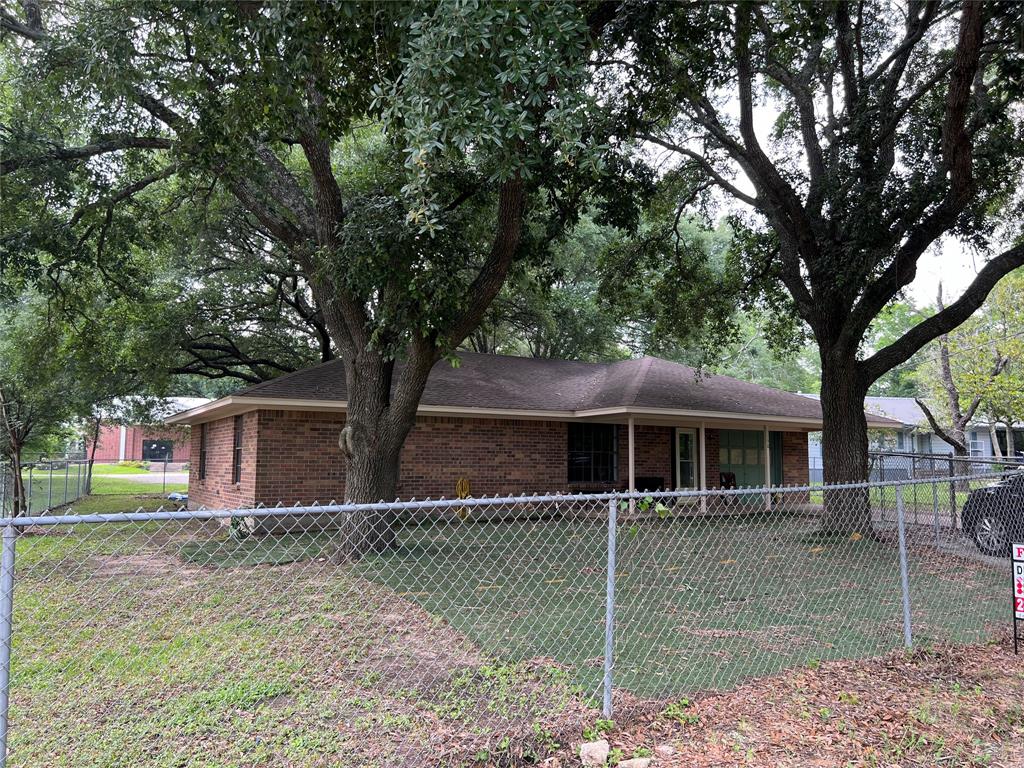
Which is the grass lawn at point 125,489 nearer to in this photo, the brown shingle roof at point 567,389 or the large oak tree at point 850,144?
the brown shingle roof at point 567,389

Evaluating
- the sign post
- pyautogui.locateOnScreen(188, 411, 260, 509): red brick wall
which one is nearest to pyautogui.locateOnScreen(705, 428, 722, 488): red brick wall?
pyautogui.locateOnScreen(188, 411, 260, 509): red brick wall

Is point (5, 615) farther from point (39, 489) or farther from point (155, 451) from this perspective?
point (155, 451)

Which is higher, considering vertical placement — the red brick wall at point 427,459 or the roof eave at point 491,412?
the roof eave at point 491,412

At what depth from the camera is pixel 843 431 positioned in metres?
12.7

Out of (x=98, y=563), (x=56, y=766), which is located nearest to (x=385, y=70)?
(x=56, y=766)

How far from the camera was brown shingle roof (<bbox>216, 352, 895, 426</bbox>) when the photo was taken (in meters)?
14.4

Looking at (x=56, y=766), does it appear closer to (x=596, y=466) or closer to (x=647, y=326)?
(x=596, y=466)

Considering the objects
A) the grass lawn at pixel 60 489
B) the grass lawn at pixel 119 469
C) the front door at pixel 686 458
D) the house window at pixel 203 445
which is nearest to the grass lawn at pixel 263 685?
the house window at pixel 203 445

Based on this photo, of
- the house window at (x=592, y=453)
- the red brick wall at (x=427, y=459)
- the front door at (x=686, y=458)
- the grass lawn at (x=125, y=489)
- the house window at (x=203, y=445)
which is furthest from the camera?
the grass lawn at (x=125, y=489)

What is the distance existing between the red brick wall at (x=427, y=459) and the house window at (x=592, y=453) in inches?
8.0

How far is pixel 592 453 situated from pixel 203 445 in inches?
409

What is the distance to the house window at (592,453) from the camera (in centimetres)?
1711

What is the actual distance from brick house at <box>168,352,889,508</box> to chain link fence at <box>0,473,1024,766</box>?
257 cm

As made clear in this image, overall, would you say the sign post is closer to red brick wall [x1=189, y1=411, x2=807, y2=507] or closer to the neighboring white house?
red brick wall [x1=189, y1=411, x2=807, y2=507]
